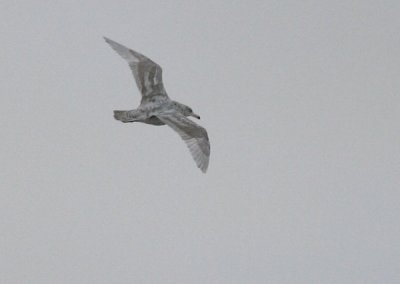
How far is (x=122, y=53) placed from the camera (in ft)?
89.0

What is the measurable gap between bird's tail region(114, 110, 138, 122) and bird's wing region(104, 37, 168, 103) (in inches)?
53.9

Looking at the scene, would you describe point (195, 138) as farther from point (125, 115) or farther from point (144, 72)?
point (144, 72)

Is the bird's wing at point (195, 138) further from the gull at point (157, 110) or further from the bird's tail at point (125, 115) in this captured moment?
the bird's tail at point (125, 115)

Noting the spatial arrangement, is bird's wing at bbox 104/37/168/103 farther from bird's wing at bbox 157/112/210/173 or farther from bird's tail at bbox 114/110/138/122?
bird's wing at bbox 157/112/210/173

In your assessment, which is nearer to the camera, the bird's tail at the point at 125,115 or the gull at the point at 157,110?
the gull at the point at 157,110

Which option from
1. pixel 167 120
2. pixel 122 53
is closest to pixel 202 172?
pixel 167 120

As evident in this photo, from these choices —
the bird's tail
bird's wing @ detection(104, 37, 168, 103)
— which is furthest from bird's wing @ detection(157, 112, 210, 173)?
bird's wing @ detection(104, 37, 168, 103)

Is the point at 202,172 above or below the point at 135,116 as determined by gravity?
below

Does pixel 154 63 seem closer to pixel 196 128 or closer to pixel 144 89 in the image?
pixel 144 89

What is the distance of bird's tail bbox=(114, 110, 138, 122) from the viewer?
24328 mm

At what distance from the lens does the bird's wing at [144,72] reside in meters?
25.9

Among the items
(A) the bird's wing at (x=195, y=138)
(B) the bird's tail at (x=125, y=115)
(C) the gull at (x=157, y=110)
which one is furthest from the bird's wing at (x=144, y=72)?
(A) the bird's wing at (x=195, y=138)

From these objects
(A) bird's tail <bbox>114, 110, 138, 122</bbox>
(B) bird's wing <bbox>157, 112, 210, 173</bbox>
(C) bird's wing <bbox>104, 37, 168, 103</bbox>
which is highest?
(C) bird's wing <bbox>104, 37, 168, 103</bbox>

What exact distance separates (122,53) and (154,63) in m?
1.25
